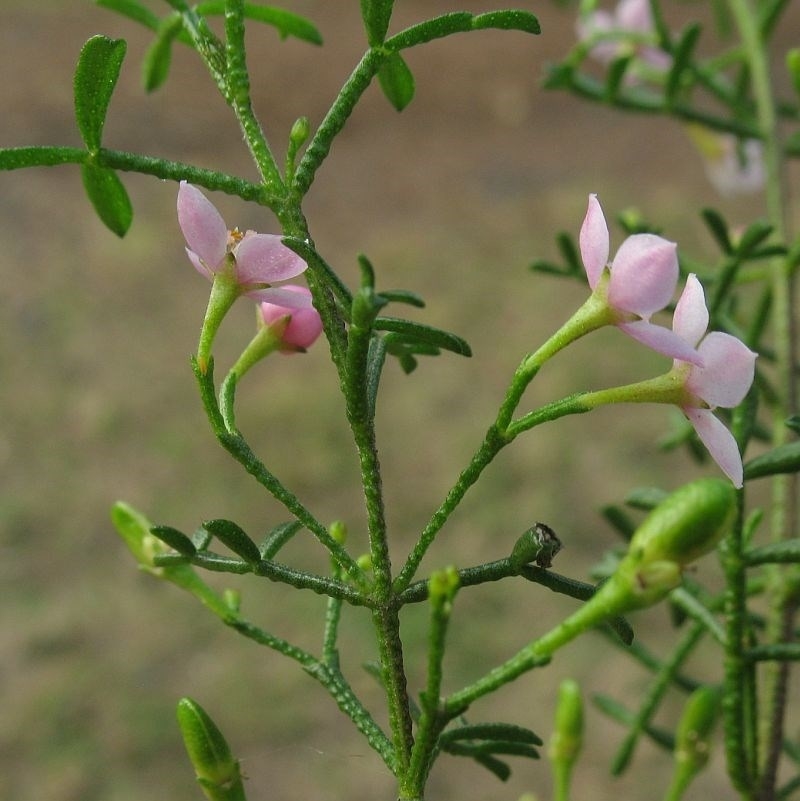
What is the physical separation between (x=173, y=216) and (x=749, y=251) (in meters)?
1.80

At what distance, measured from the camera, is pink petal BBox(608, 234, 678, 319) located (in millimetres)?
216

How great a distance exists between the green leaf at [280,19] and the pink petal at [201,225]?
0.40ft

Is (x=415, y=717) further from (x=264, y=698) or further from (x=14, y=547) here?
(x=14, y=547)

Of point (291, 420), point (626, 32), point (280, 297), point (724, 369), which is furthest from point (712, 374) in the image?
point (291, 420)

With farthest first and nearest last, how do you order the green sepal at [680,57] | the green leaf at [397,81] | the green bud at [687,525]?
the green sepal at [680,57] < the green leaf at [397,81] < the green bud at [687,525]

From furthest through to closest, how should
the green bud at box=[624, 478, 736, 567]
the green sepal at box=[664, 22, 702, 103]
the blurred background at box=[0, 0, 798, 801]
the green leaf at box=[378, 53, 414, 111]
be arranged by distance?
the blurred background at box=[0, 0, 798, 801]
the green sepal at box=[664, 22, 702, 103]
the green leaf at box=[378, 53, 414, 111]
the green bud at box=[624, 478, 736, 567]

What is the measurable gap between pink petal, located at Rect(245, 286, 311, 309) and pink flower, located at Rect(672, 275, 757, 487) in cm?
9

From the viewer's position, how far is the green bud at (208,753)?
26cm

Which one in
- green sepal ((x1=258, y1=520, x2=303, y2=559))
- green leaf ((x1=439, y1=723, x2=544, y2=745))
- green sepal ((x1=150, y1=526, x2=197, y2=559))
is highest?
green sepal ((x1=150, y1=526, x2=197, y2=559))

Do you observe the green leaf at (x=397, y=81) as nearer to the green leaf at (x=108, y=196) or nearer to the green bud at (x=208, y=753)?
the green leaf at (x=108, y=196)

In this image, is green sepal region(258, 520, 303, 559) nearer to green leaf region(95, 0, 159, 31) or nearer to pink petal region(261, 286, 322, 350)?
pink petal region(261, 286, 322, 350)

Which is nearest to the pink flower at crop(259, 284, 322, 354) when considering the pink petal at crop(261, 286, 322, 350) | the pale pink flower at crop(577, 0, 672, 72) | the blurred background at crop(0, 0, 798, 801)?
the pink petal at crop(261, 286, 322, 350)

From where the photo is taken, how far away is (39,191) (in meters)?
2.11

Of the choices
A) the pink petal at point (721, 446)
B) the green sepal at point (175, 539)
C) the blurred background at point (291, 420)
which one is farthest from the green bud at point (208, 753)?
the blurred background at point (291, 420)
